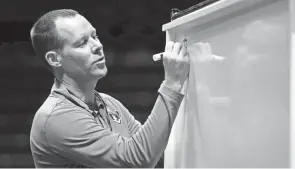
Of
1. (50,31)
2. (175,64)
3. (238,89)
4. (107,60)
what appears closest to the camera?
(238,89)

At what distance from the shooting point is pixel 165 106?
975 mm

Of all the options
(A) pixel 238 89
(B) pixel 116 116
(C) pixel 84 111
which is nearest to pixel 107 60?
(B) pixel 116 116

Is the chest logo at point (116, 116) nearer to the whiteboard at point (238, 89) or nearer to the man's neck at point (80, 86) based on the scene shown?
the man's neck at point (80, 86)

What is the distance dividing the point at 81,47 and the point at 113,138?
23cm

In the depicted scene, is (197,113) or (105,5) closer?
(197,113)

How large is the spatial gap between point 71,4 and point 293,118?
131cm

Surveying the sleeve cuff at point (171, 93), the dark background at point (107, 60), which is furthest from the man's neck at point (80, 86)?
the dark background at point (107, 60)

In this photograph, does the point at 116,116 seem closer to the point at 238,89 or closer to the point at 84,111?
the point at 84,111

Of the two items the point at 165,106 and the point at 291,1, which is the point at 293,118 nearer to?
the point at 291,1

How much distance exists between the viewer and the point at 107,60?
1.79 m

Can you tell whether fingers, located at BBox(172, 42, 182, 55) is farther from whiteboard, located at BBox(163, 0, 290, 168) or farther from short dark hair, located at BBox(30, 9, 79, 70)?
short dark hair, located at BBox(30, 9, 79, 70)

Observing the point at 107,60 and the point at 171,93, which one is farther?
the point at 107,60

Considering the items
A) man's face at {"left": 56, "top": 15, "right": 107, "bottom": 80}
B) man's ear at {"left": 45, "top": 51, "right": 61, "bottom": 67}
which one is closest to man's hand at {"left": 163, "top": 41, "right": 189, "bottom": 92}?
man's face at {"left": 56, "top": 15, "right": 107, "bottom": 80}

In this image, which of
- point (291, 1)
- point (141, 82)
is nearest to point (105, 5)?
point (141, 82)
